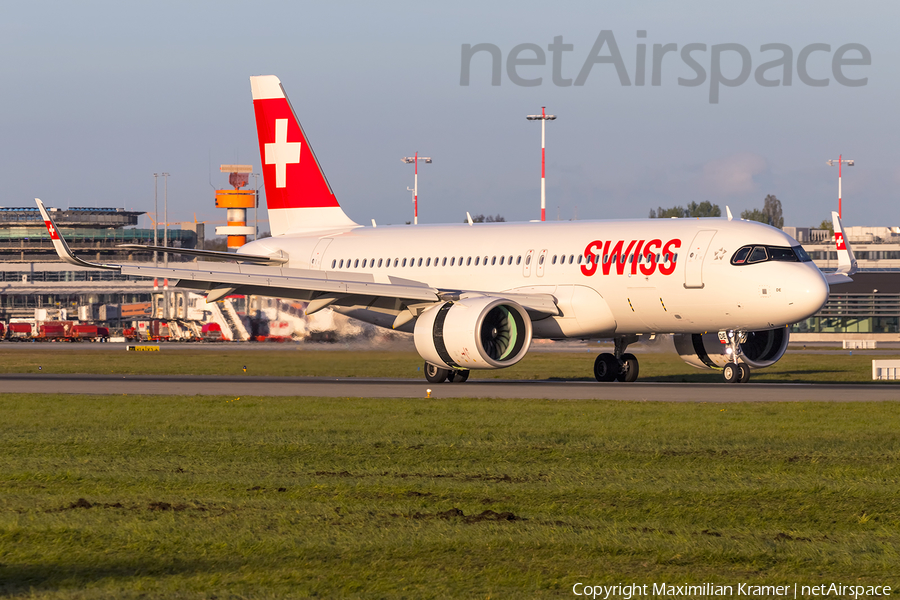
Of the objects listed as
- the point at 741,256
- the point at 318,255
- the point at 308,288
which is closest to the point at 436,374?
the point at 308,288

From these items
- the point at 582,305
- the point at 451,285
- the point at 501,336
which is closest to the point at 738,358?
the point at 582,305

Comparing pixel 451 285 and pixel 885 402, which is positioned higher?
pixel 451 285

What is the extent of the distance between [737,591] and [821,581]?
2.51 feet

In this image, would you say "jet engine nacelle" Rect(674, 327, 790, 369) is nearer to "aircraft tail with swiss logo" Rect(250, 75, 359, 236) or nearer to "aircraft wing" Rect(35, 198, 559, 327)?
"aircraft wing" Rect(35, 198, 559, 327)

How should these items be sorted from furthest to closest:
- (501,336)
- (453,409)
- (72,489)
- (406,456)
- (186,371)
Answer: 1. (186,371)
2. (501,336)
3. (453,409)
4. (406,456)
5. (72,489)

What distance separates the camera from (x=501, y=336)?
30.5 metres

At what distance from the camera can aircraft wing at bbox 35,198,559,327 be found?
3138cm

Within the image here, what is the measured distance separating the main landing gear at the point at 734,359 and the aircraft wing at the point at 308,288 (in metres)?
4.84

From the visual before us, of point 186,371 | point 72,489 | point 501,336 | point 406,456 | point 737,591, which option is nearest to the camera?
point 737,591

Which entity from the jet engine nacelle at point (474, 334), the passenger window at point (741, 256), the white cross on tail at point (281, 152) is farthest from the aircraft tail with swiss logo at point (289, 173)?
the passenger window at point (741, 256)

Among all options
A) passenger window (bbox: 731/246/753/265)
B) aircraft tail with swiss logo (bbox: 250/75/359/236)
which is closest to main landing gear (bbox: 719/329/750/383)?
passenger window (bbox: 731/246/753/265)

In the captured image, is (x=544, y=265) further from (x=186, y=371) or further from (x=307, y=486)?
(x=307, y=486)

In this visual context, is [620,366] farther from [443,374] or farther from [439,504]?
[439,504]

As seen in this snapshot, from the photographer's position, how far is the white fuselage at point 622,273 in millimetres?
29031
